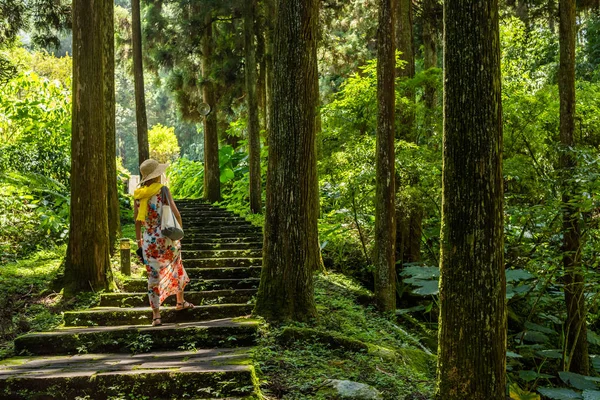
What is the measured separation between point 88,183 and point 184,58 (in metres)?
13.2

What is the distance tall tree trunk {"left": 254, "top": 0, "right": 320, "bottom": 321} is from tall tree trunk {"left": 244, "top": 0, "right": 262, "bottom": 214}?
9289mm

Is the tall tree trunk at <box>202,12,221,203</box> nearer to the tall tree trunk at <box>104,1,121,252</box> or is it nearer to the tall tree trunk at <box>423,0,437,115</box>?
the tall tree trunk at <box>423,0,437,115</box>

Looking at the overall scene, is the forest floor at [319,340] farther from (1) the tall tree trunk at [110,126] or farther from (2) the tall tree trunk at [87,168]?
(1) the tall tree trunk at [110,126]

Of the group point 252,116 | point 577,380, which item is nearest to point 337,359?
point 577,380

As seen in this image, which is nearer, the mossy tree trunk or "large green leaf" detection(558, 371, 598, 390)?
"large green leaf" detection(558, 371, 598, 390)

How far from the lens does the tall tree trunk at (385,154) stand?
982 cm

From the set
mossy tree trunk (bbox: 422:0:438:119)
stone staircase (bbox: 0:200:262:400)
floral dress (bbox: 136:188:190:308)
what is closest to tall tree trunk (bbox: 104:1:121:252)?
stone staircase (bbox: 0:200:262:400)

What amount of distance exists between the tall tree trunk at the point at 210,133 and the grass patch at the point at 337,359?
13005mm

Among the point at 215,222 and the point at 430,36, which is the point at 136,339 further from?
the point at 430,36

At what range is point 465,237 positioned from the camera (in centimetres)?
455

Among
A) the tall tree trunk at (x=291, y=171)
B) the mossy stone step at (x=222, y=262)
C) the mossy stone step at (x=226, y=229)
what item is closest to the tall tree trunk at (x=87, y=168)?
the mossy stone step at (x=222, y=262)

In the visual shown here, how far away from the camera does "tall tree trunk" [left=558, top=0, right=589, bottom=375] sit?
28.4ft

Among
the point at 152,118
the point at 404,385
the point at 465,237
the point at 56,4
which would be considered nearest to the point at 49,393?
the point at 404,385

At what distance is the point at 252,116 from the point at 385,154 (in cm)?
789
